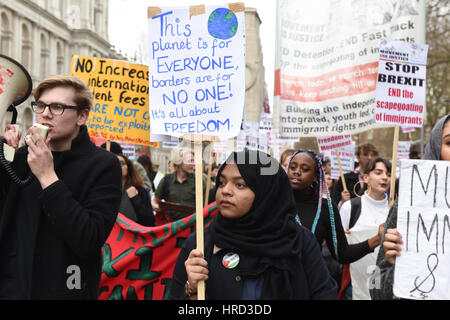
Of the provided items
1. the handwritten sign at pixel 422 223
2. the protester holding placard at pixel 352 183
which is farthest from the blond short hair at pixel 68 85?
the protester holding placard at pixel 352 183

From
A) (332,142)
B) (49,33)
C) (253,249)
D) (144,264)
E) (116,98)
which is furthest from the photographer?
(49,33)

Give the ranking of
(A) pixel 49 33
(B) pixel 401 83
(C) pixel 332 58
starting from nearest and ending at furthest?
(B) pixel 401 83
(C) pixel 332 58
(A) pixel 49 33

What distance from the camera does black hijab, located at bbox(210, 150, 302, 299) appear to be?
8.66 feet

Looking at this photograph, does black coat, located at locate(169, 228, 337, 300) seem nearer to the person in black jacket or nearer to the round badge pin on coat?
the round badge pin on coat

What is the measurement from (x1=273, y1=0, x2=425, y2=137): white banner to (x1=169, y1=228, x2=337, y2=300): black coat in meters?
3.60

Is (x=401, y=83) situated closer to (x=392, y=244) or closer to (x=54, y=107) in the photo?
(x=392, y=244)

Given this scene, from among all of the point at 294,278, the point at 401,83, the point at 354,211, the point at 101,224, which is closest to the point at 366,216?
the point at 354,211

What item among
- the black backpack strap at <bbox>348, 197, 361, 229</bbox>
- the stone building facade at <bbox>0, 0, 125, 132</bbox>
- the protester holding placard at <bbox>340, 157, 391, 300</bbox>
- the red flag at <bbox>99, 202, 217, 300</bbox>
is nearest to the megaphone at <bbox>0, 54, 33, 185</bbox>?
the red flag at <bbox>99, 202, 217, 300</bbox>

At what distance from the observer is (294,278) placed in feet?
8.75

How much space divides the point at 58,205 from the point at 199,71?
1.25 metres

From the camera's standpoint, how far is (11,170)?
2.49 m

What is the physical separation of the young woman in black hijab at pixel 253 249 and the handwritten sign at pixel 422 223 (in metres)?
0.44

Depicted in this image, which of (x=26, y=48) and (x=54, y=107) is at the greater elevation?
(x=26, y=48)

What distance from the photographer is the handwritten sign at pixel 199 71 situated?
10.7ft
